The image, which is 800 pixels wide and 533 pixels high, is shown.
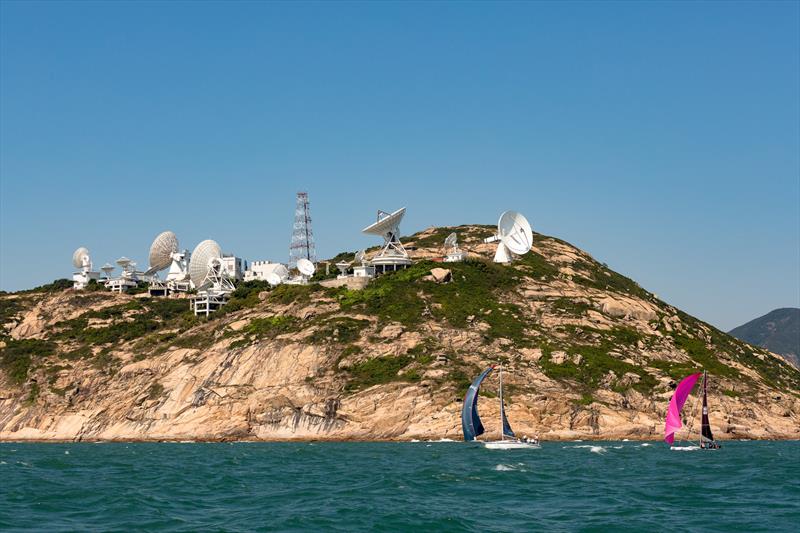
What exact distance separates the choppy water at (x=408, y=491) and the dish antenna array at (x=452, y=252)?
8455cm

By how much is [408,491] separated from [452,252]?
128 metres

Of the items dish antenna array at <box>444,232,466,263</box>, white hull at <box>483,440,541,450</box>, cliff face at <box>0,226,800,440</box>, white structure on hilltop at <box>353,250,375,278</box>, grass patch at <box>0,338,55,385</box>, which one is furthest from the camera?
dish antenna array at <box>444,232,466,263</box>

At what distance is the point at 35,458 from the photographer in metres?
106

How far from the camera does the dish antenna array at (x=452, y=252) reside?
18914cm

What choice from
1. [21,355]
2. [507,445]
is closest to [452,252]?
[21,355]

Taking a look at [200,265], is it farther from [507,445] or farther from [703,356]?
[507,445]

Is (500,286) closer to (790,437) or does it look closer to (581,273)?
(581,273)

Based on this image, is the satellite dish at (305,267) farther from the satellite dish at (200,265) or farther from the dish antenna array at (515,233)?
the dish antenna array at (515,233)

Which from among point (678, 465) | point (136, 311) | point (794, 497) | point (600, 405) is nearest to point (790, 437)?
point (600, 405)

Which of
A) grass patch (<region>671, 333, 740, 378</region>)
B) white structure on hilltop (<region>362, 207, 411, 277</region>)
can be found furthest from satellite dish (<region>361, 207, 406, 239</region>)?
grass patch (<region>671, 333, 740, 378</region>)

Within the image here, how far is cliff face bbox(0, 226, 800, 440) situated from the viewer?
448ft

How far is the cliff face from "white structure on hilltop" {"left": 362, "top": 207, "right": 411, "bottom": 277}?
459cm

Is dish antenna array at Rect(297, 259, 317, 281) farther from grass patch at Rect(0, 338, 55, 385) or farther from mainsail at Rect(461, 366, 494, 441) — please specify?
mainsail at Rect(461, 366, 494, 441)

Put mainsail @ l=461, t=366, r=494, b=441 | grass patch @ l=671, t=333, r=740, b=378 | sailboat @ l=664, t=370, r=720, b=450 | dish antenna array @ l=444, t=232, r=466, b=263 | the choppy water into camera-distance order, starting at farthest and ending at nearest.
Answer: dish antenna array @ l=444, t=232, r=466, b=263 → grass patch @ l=671, t=333, r=740, b=378 → mainsail @ l=461, t=366, r=494, b=441 → sailboat @ l=664, t=370, r=720, b=450 → the choppy water
